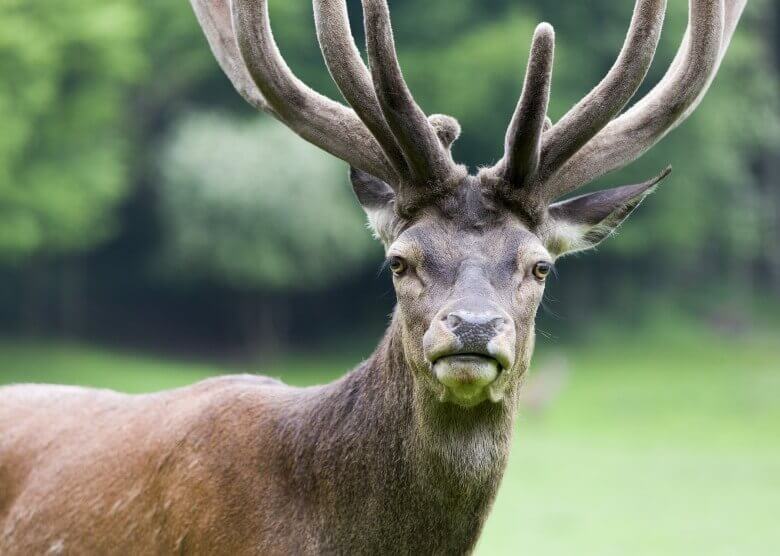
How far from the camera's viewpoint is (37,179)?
35625mm

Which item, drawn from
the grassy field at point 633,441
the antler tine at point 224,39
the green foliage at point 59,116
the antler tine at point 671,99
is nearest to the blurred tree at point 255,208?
the green foliage at point 59,116

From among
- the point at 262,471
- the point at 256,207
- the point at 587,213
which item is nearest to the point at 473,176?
the point at 587,213

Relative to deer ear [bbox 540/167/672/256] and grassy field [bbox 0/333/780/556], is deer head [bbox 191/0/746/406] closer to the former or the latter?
deer ear [bbox 540/167/672/256]

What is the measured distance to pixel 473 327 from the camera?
173 inches

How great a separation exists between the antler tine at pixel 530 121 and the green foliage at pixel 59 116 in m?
29.8

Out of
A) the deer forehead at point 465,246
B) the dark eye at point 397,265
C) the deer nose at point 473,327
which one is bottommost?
the deer nose at point 473,327

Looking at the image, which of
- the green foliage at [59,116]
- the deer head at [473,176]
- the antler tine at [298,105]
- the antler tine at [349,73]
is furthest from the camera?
the green foliage at [59,116]

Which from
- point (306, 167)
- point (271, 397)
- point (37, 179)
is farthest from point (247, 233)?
point (271, 397)

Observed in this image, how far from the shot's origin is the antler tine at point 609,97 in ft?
16.6

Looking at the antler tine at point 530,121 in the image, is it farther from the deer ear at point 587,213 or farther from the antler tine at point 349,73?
the antler tine at point 349,73

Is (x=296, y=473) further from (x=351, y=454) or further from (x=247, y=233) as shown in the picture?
(x=247, y=233)

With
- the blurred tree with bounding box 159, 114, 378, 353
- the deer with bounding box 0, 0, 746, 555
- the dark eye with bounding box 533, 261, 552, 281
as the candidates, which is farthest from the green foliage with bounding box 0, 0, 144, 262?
the dark eye with bounding box 533, 261, 552, 281

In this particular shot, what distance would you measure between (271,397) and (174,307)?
133 ft

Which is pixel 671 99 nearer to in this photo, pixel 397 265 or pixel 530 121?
pixel 530 121
